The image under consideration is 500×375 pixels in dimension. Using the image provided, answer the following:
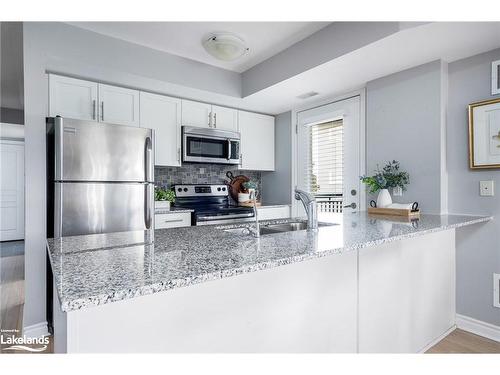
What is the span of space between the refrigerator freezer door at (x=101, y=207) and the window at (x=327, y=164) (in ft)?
5.91

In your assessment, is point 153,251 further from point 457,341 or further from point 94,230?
point 457,341

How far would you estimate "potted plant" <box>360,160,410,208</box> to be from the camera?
235cm

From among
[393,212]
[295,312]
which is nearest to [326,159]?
[393,212]

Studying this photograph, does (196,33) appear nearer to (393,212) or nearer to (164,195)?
(164,195)

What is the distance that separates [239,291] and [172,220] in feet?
5.95

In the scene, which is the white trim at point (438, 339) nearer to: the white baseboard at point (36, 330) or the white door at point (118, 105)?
the white baseboard at point (36, 330)

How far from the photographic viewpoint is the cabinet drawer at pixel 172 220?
2.70 metres

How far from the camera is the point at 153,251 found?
1.01m

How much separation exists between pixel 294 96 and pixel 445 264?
199 centimetres

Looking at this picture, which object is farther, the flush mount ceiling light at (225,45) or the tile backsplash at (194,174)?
the tile backsplash at (194,174)

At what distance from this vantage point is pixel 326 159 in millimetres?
3234

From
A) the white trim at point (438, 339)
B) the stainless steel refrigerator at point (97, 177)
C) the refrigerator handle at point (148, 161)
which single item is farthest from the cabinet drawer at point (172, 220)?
the white trim at point (438, 339)

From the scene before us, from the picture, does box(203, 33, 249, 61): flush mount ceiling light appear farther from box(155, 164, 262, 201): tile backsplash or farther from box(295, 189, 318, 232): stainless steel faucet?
box(155, 164, 262, 201): tile backsplash
